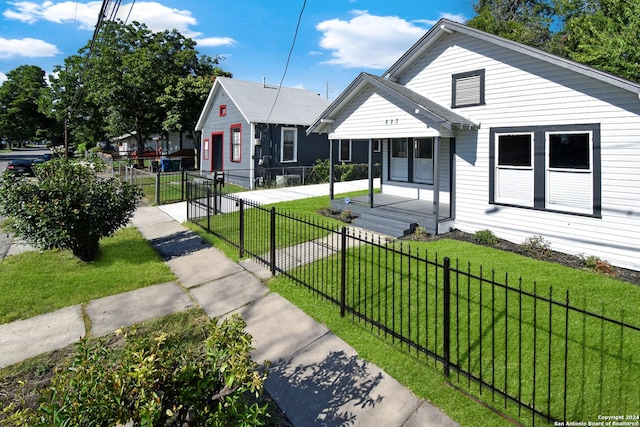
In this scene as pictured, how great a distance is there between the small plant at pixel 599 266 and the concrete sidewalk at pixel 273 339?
6011 millimetres

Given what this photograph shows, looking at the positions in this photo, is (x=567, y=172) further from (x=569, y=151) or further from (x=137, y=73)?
(x=137, y=73)

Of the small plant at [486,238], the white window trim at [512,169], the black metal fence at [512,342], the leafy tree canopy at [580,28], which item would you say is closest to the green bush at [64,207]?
the black metal fence at [512,342]

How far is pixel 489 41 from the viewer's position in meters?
9.58

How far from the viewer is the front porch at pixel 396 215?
10141 millimetres

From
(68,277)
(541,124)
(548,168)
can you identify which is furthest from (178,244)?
(541,124)

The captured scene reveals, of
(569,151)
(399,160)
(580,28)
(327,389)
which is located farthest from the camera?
(580,28)

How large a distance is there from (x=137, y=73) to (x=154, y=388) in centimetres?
3249

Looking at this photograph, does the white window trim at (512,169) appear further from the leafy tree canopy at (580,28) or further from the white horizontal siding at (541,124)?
the leafy tree canopy at (580,28)

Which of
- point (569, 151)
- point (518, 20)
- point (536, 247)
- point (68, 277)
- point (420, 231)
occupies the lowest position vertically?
point (68, 277)

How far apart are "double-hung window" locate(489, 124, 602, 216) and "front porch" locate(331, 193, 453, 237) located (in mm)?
1588

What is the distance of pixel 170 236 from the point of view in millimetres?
10711

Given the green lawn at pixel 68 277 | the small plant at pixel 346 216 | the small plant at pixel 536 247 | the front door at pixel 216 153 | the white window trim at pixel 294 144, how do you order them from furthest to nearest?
the front door at pixel 216 153 < the white window trim at pixel 294 144 < the small plant at pixel 346 216 < the small plant at pixel 536 247 < the green lawn at pixel 68 277

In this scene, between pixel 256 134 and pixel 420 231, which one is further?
pixel 256 134

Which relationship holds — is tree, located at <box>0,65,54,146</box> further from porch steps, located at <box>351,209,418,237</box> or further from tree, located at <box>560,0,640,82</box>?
tree, located at <box>560,0,640,82</box>
